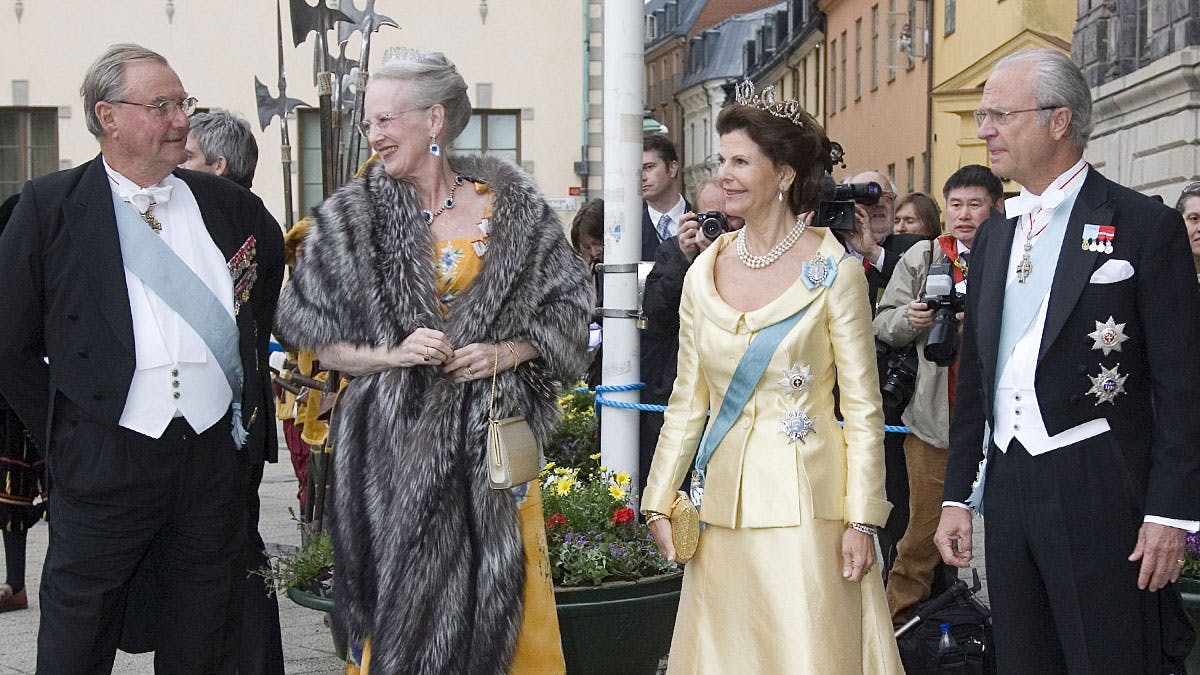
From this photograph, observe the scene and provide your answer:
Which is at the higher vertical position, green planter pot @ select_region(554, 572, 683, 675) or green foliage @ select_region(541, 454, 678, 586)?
green foliage @ select_region(541, 454, 678, 586)

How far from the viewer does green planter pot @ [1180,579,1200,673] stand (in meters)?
5.16

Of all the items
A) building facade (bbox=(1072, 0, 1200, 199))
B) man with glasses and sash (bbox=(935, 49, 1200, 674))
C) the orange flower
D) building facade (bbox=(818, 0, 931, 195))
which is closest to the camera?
man with glasses and sash (bbox=(935, 49, 1200, 674))

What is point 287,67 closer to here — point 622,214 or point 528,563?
point 622,214

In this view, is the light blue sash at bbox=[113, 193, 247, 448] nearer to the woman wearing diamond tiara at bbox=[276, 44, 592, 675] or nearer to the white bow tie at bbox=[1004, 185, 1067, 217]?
the woman wearing diamond tiara at bbox=[276, 44, 592, 675]

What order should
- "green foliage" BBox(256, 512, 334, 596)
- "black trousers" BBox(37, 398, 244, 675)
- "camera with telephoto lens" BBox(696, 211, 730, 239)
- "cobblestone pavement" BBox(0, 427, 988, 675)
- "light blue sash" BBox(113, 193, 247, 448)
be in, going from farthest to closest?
"cobblestone pavement" BBox(0, 427, 988, 675), "camera with telephoto lens" BBox(696, 211, 730, 239), "green foliage" BBox(256, 512, 334, 596), "light blue sash" BBox(113, 193, 247, 448), "black trousers" BBox(37, 398, 244, 675)

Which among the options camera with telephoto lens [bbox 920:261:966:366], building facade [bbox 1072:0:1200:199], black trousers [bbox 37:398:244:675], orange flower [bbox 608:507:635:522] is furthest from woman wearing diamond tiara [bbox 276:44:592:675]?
building facade [bbox 1072:0:1200:199]

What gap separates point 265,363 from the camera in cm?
493

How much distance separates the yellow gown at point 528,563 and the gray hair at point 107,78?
977 mm

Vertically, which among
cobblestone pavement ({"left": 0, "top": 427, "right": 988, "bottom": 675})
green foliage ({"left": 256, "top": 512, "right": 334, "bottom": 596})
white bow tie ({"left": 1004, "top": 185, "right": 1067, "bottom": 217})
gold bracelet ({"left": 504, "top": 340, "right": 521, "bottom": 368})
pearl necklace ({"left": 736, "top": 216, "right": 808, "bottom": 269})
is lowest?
cobblestone pavement ({"left": 0, "top": 427, "right": 988, "bottom": 675})

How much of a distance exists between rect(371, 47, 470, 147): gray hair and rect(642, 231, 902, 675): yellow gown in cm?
97

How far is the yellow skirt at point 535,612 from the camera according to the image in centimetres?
467

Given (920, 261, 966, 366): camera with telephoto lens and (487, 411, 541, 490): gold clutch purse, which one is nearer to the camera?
(487, 411, 541, 490): gold clutch purse

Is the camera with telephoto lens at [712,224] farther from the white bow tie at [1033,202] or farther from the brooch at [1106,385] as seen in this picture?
the brooch at [1106,385]

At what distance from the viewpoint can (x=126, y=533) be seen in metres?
4.29
